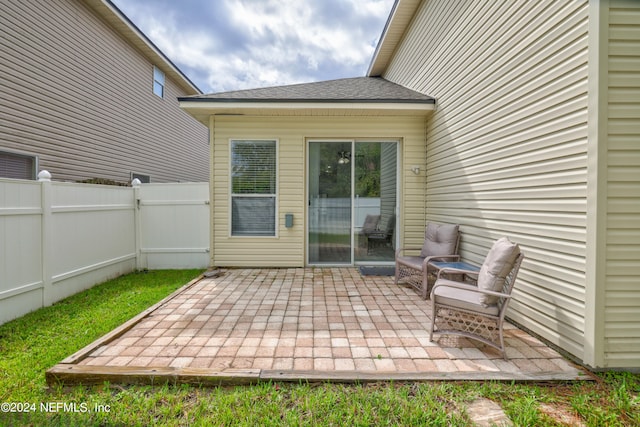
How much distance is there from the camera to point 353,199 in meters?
5.64

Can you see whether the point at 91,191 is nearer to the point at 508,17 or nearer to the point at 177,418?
the point at 177,418

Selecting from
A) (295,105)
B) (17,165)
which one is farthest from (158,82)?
(295,105)

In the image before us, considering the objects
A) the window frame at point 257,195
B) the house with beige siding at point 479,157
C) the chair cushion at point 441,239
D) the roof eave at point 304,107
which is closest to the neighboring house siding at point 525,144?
the house with beige siding at point 479,157

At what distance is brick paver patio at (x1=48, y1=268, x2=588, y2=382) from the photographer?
2215mm

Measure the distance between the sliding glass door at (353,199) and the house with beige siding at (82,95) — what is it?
5.45 m

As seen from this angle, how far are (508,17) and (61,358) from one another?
5.53 m

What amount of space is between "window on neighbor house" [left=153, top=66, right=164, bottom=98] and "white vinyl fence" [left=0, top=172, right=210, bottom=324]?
5687 millimetres

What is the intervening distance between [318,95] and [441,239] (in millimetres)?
3321

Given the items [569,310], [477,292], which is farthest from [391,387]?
[569,310]

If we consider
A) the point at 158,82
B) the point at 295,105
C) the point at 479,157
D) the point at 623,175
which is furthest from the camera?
the point at 158,82

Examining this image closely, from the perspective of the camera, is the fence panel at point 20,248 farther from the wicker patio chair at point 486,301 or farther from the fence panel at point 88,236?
the wicker patio chair at point 486,301

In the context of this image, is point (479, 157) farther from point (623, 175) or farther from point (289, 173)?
point (289, 173)

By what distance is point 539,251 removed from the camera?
279cm

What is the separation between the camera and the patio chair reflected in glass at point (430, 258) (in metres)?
4.06
